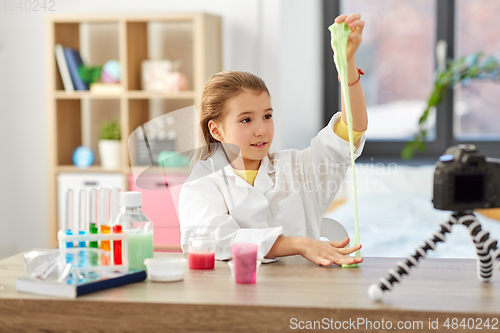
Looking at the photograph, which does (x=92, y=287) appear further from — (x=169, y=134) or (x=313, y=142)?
(x=169, y=134)

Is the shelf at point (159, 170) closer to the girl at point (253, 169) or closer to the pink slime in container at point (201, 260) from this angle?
the girl at point (253, 169)

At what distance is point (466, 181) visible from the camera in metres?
0.84

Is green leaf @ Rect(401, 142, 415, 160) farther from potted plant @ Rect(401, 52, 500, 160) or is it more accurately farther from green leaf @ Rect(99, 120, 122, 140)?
green leaf @ Rect(99, 120, 122, 140)

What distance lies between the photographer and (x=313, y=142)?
144 cm

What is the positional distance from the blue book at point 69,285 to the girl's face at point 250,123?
53 cm

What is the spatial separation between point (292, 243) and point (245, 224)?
20 cm

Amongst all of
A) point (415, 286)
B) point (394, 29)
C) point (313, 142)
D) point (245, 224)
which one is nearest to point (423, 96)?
point (394, 29)

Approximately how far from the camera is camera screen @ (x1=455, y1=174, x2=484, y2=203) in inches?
32.9

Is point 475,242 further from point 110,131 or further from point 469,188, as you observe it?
point 110,131

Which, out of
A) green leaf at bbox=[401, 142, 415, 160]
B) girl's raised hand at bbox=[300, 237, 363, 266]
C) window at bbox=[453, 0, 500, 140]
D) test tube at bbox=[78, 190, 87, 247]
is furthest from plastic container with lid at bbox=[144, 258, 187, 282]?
window at bbox=[453, 0, 500, 140]

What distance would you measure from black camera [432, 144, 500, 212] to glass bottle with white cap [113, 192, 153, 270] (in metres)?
0.52

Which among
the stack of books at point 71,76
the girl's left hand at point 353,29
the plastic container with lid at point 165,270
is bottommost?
the plastic container with lid at point 165,270

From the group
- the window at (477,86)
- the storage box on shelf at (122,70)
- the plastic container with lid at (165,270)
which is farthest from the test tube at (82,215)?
the window at (477,86)

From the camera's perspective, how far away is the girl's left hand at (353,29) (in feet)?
3.61
